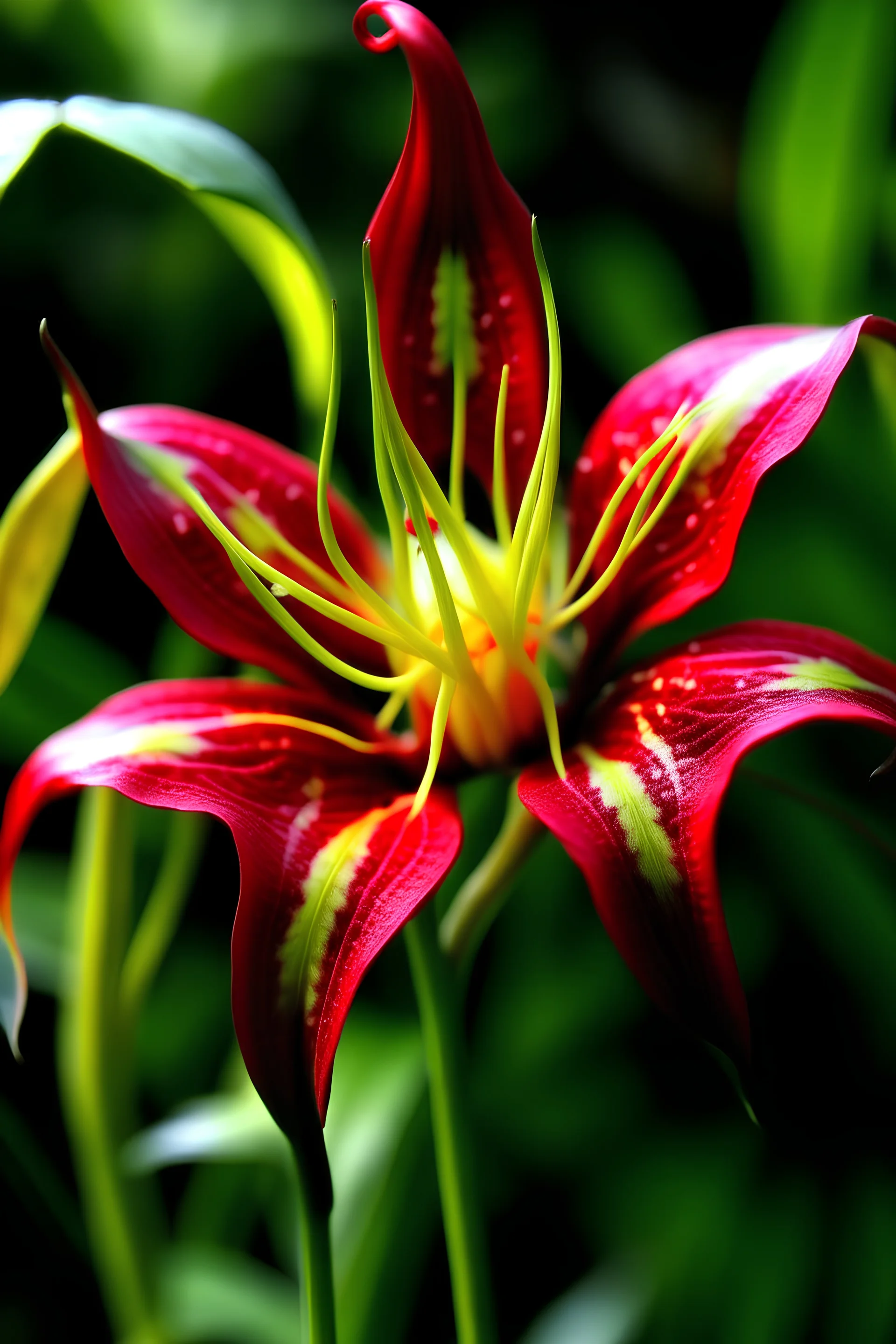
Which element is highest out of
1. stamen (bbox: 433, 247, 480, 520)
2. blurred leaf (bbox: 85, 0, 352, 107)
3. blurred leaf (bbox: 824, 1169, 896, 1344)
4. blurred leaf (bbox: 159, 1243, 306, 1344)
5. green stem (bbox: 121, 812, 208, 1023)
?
blurred leaf (bbox: 85, 0, 352, 107)

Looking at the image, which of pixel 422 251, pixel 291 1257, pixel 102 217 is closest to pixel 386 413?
pixel 422 251

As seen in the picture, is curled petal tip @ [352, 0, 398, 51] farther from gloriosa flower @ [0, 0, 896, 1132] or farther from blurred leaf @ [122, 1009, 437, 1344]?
blurred leaf @ [122, 1009, 437, 1344]

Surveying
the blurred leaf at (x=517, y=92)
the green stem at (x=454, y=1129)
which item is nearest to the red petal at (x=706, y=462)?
the green stem at (x=454, y=1129)

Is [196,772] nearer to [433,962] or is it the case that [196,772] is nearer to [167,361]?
[433,962]

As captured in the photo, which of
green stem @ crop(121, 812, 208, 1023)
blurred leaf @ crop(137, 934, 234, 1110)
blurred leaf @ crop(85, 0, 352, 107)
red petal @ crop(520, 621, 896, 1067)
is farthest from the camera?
blurred leaf @ crop(85, 0, 352, 107)

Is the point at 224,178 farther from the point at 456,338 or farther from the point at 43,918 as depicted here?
the point at 43,918

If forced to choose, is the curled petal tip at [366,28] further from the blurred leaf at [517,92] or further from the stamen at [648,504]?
the blurred leaf at [517,92]

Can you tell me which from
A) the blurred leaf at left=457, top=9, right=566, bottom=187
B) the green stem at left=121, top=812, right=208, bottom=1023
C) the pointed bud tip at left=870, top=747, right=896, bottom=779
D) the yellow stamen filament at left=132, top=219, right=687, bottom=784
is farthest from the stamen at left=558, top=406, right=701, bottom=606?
the blurred leaf at left=457, top=9, right=566, bottom=187
